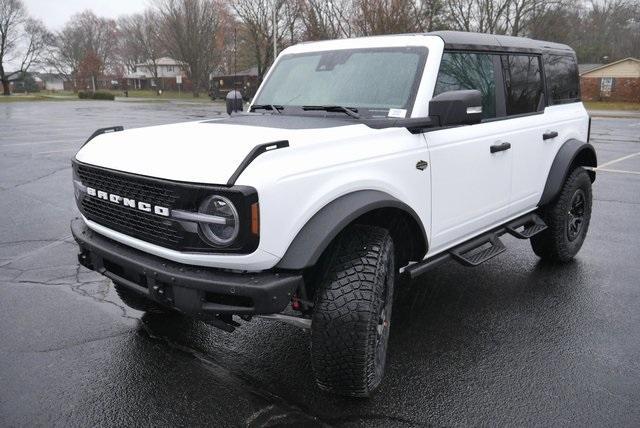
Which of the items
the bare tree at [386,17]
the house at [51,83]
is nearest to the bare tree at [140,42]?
the house at [51,83]

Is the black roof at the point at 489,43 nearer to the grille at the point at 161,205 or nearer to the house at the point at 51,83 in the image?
the grille at the point at 161,205

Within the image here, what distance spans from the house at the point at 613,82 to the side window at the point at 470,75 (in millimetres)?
43632

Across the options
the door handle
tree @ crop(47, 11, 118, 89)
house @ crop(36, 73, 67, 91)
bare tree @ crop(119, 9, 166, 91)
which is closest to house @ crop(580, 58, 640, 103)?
the door handle

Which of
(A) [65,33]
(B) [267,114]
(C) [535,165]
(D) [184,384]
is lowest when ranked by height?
(D) [184,384]

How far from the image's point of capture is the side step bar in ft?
11.4

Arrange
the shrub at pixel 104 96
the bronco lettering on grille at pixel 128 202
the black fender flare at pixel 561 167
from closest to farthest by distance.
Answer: the bronco lettering on grille at pixel 128 202 < the black fender flare at pixel 561 167 < the shrub at pixel 104 96

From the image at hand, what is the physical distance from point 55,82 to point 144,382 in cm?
13017

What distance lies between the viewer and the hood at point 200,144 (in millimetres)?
2547

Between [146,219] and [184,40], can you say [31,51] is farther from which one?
[146,219]

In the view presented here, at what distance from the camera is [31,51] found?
227 ft

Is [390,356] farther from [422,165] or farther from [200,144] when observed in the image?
[200,144]

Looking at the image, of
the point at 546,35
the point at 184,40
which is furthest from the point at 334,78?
the point at 184,40

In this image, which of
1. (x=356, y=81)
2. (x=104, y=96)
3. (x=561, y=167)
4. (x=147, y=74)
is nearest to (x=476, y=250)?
(x=561, y=167)

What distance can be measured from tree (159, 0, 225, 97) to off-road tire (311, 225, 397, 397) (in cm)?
6361
